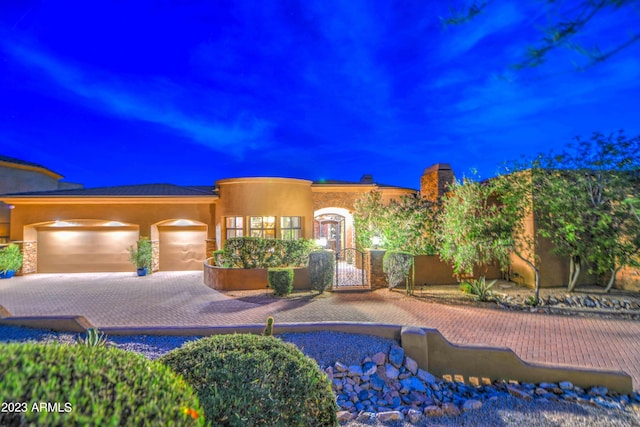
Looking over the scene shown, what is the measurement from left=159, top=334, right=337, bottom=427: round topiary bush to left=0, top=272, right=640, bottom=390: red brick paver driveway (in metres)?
4.78

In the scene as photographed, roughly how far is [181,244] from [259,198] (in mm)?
4810

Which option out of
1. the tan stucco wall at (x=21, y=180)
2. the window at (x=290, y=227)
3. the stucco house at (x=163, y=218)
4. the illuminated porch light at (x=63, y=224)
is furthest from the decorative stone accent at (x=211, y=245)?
the tan stucco wall at (x=21, y=180)

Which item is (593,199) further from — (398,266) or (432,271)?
(398,266)

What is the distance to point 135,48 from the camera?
30172 mm

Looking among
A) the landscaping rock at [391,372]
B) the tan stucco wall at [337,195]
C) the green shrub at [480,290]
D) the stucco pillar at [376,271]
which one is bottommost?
the landscaping rock at [391,372]

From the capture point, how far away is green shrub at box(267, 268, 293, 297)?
33.7ft

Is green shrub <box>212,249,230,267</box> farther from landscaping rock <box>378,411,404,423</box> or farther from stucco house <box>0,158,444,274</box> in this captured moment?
landscaping rock <box>378,411,404,423</box>

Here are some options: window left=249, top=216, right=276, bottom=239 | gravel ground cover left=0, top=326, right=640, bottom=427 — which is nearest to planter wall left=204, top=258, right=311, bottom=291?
window left=249, top=216, right=276, bottom=239

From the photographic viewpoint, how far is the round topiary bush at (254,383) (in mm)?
2465

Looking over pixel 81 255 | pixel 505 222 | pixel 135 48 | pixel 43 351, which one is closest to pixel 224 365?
pixel 43 351

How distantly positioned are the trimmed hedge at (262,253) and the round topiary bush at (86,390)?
33.0 ft

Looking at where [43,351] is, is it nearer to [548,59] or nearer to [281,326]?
[548,59]

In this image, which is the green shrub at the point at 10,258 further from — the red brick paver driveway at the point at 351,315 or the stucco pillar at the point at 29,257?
the red brick paver driveway at the point at 351,315

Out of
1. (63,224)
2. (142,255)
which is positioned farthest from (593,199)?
(63,224)
